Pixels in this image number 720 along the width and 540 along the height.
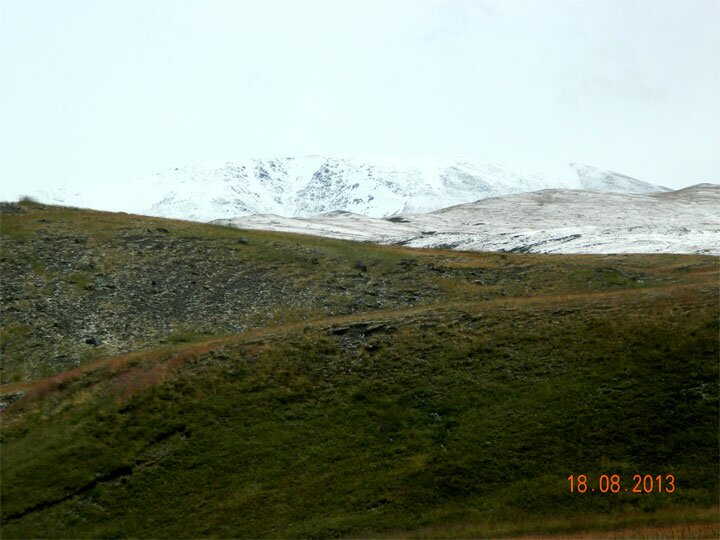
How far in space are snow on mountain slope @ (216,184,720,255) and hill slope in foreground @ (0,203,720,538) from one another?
40.5 meters

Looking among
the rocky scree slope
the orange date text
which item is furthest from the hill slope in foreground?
the rocky scree slope

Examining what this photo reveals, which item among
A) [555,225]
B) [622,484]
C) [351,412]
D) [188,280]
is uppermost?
[555,225]

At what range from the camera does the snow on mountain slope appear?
10200 cm

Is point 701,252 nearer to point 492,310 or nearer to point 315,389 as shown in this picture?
point 492,310

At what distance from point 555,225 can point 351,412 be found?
113805mm

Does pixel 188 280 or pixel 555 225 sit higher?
pixel 555 225

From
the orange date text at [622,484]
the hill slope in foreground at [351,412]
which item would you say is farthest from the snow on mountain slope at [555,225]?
the orange date text at [622,484]

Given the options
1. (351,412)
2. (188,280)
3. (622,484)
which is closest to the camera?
(622,484)

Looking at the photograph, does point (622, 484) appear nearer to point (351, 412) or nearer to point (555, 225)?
point (351, 412)

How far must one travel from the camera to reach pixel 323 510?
33.6 metres

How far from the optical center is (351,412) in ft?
133

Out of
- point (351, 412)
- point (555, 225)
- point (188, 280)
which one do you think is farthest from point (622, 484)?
point (555, 225)

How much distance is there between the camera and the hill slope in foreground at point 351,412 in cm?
3331

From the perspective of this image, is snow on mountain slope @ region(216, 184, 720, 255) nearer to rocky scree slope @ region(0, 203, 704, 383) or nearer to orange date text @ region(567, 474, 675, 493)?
rocky scree slope @ region(0, 203, 704, 383)
